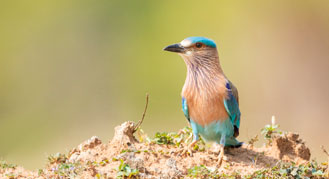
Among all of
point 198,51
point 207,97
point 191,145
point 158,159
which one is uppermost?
point 198,51

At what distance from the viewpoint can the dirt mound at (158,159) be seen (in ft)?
18.3

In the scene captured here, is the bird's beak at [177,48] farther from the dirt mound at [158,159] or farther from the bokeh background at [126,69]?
the bokeh background at [126,69]

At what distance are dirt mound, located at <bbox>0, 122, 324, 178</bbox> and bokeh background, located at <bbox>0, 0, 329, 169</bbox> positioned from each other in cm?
517

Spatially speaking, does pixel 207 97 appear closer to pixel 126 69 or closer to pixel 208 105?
pixel 208 105

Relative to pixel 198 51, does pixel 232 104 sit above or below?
below

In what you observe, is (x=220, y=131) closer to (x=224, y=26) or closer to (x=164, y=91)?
(x=164, y=91)

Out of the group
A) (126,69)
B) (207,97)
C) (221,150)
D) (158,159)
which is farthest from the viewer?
(126,69)

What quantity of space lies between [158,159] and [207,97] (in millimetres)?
1049

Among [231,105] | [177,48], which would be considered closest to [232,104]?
[231,105]

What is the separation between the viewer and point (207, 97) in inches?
261

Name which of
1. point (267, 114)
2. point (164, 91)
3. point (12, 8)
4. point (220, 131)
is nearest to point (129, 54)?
point (164, 91)

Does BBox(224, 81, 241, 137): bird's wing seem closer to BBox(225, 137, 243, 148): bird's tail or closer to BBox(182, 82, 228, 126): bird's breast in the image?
BBox(182, 82, 228, 126): bird's breast

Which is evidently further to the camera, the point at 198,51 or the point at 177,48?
the point at 198,51

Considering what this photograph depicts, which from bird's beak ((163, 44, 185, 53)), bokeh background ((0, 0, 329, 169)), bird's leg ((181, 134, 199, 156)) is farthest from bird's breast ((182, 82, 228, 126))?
bokeh background ((0, 0, 329, 169))
